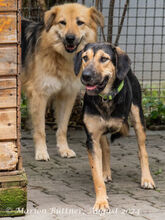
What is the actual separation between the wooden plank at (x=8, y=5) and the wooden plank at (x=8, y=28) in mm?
38

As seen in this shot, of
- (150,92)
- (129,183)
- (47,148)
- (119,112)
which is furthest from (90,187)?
(150,92)

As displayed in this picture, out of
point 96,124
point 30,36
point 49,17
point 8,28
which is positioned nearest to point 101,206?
point 96,124

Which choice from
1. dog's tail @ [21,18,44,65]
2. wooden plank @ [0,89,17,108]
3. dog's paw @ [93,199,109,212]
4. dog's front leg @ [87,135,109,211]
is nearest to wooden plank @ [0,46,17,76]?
wooden plank @ [0,89,17,108]

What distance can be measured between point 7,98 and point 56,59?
2332 mm

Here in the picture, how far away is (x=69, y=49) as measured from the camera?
6.03 m

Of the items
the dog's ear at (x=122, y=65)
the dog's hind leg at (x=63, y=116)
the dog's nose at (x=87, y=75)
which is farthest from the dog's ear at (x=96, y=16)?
the dog's nose at (x=87, y=75)

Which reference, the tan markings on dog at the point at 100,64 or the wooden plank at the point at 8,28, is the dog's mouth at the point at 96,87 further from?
the wooden plank at the point at 8,28

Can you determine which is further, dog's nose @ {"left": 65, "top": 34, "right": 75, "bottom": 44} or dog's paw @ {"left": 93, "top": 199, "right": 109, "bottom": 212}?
dog's nose @ {"left": 65, "top": 34, "right": 75, "bottom": 44}

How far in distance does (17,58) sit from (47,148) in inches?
108

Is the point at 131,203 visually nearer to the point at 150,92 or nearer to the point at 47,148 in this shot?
the point at 47,148

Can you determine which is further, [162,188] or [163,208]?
[162,188]

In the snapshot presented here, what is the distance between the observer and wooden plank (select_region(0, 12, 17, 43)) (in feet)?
12.6

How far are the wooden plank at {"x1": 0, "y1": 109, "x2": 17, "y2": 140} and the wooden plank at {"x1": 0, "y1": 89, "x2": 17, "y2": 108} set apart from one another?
0.05m

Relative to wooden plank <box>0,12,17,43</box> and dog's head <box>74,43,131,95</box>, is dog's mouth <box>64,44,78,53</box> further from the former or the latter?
wooden plank <box>0,12,17,43</box>
